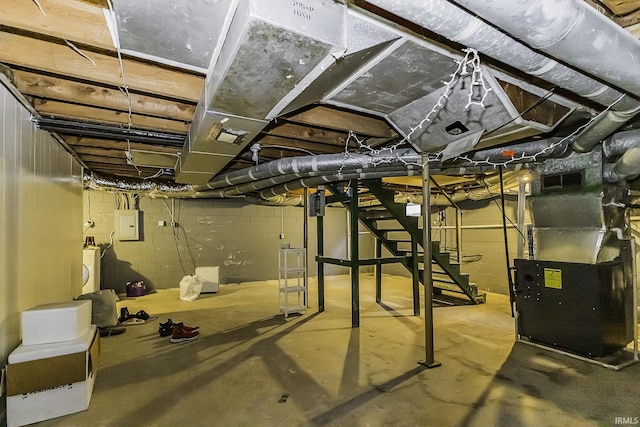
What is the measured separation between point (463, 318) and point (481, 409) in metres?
2.24

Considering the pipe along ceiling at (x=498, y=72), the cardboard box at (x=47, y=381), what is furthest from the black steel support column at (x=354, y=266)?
the cardboard box at (x=47, y=381)

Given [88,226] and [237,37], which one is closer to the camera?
[237,37]

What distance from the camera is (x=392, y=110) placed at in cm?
228

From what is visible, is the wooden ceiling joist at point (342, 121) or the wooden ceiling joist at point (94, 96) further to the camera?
the wooden ceiling joist at point (342, 121)

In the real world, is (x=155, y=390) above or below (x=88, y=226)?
below

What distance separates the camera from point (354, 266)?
3.98 m

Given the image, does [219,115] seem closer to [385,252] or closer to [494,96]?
[494,96]

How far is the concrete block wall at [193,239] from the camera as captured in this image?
5.96 meters

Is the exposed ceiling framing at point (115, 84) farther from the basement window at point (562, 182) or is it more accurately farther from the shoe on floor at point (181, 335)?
the shoe on floor at point (181, 335)

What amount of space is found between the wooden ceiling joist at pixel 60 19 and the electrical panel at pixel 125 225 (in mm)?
5083

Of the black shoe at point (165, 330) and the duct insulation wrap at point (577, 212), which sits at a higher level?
the duct insulation wrap at point (577, 212)

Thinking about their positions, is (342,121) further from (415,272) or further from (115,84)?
(415,272)

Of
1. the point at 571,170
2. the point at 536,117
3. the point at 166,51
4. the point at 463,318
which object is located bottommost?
the point at 463,318

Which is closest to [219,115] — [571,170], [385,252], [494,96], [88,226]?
[494,96]
